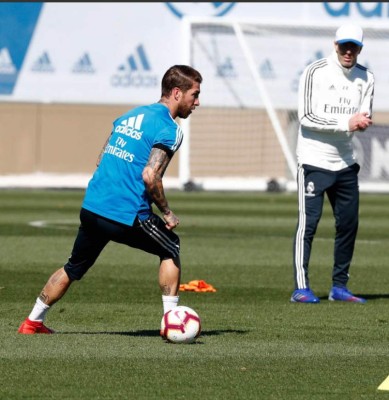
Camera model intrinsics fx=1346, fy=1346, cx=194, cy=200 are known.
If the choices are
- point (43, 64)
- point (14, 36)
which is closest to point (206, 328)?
point (43, 64)

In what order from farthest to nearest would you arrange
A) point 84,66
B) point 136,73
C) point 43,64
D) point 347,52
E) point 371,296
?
point 84,66, point 43,64, point 136,73, point 371,296, point 347,52

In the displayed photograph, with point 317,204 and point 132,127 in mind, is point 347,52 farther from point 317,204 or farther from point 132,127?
point 132,127

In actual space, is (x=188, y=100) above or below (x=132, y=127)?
Answer: above

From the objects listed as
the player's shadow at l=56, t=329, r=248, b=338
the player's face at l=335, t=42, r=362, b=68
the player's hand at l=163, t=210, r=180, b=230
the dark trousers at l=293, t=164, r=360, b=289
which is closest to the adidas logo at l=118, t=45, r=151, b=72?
the dark trousers at l=293, t=164, r=360, b=289

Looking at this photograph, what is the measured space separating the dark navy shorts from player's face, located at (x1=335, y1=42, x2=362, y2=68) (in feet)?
10.3

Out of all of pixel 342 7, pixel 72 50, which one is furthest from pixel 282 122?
pixel 72 50

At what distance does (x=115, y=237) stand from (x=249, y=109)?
26332 mm

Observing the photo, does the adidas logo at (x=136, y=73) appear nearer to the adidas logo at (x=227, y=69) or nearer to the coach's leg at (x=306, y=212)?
the adidas logo at (x=227, y=69)

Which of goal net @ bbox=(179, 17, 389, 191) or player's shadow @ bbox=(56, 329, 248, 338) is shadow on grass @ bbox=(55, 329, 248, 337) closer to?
player's shadow @ bbox=(56, 329, 248, 338)

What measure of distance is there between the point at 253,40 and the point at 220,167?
11.0ft

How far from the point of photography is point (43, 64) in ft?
133

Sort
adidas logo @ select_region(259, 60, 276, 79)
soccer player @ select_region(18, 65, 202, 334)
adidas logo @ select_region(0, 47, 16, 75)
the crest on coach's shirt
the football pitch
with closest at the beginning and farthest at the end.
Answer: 1. the football pitch
2. soccer player @ select_region(18, 65, 202, 334)
3. the crest on coach's shirt
4. adidas logo @ select_region(259, 60, 276, 79)
5. adidas logo @ select_region(0, 47, 16, 75)

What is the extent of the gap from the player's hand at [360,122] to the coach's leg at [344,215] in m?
0.51

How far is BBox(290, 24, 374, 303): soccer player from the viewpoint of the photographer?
444 inches
